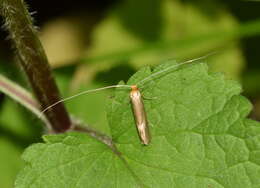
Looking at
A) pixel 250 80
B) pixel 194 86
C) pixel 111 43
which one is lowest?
pixel 250 80

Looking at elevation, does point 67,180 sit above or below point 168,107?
below

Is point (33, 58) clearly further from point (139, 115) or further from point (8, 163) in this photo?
point (8, 163)

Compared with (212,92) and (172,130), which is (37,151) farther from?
(212,92)

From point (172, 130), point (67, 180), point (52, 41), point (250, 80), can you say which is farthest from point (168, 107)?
point (52, 41)

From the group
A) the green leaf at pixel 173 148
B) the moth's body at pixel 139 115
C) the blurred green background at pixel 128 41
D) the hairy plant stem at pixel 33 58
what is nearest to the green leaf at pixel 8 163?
the blurred green background at pixel 128 41

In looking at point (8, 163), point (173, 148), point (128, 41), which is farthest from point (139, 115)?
point (128, 41)

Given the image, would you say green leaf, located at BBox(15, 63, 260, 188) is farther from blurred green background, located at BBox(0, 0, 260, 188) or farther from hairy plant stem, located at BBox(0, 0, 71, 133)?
blurred green background, located at BBox(0, 0, 260, 188)

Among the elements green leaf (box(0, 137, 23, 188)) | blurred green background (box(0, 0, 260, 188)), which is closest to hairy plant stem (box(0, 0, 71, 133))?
green leaf (box(0, 137, 23, 188))
